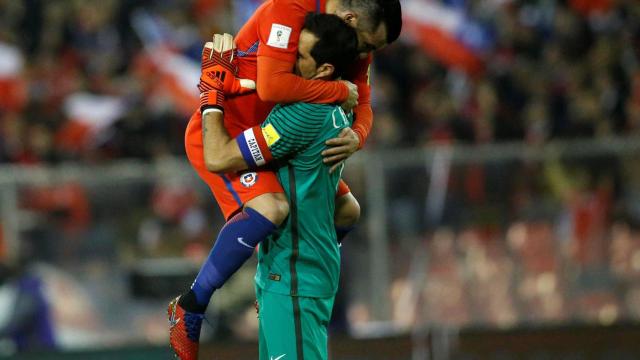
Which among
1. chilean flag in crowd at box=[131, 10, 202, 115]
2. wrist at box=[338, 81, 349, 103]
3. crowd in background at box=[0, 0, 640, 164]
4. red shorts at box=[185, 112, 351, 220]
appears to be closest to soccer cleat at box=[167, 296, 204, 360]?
red shorts at box=[185, 112, 351, 220]

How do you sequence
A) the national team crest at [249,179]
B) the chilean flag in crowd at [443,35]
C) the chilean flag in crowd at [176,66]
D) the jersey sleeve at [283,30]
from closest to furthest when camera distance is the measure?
the jersey sleeve at [283,30], the national team crest at [249,179], the chilean flag in crowd at [176,66], the chilean flag in crowd at [443,35]

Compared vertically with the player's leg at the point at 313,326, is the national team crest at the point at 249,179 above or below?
above

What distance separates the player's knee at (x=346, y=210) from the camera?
518cm

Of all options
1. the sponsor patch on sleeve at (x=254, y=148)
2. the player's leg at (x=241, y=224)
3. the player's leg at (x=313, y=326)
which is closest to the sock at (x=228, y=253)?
the player's leg at (x=241, y=224)

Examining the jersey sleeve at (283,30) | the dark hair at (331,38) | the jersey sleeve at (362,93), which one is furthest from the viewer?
the jersey sleeve at (362,93)

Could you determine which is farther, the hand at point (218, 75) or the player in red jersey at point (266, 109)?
the hand at point (218, 75)

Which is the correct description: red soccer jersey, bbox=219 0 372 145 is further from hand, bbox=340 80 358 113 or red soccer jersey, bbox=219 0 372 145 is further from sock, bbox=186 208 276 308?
sock, bbox=186 208 276 308

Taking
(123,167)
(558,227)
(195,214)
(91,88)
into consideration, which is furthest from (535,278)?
(91,88)

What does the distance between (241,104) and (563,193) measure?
180 inches

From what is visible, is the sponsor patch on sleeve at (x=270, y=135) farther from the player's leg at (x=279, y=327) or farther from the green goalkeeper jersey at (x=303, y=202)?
the player's leg at (x=279, y=327)

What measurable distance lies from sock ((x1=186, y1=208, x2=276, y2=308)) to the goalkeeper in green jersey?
0.36 feet

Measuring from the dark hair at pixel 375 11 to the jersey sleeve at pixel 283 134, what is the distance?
15.6 inches

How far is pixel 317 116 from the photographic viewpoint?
4.60 metres

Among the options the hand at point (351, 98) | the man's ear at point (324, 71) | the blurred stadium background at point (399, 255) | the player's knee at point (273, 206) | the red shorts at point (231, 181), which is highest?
the man's ear at point (324, 71)
